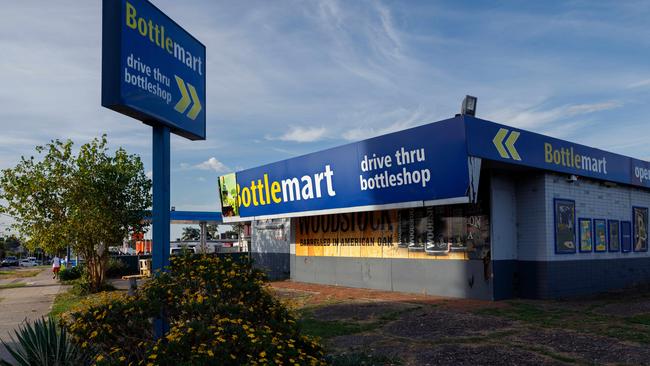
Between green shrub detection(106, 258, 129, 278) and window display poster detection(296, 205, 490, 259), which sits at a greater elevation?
window display poster detection(296, 205, 490, 259)

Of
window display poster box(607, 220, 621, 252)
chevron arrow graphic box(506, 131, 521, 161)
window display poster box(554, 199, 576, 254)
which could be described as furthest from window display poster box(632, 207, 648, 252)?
chevron arrow graphic box(506, 131, 521, 161)

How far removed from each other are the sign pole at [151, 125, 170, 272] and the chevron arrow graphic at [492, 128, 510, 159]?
942cm

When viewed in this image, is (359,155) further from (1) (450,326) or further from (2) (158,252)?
(2) (158,252)

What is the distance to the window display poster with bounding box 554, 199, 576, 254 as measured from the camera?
16.6 meters

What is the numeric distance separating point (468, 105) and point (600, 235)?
Answer: 7.73 m

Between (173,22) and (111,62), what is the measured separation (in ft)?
5.44

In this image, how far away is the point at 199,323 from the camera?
229 inches

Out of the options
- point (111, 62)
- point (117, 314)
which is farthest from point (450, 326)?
point (111, 62)

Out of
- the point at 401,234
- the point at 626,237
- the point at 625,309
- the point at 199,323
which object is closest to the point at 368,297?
the point at 401,234

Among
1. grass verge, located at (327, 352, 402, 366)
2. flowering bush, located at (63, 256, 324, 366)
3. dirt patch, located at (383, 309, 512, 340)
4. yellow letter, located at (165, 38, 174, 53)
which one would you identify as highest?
yellow letter, located at (165, 38, 174, 53)

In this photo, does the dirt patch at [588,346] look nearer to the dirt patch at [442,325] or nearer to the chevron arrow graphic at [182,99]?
the dirt patch at [442,325]

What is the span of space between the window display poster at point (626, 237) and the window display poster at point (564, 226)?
371 centimetres

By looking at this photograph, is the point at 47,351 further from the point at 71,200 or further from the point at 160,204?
the point at 71,200

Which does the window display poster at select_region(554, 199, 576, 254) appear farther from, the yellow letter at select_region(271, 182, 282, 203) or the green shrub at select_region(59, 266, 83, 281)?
A: the green shrub at select_region(59, 266, 83, 281)
